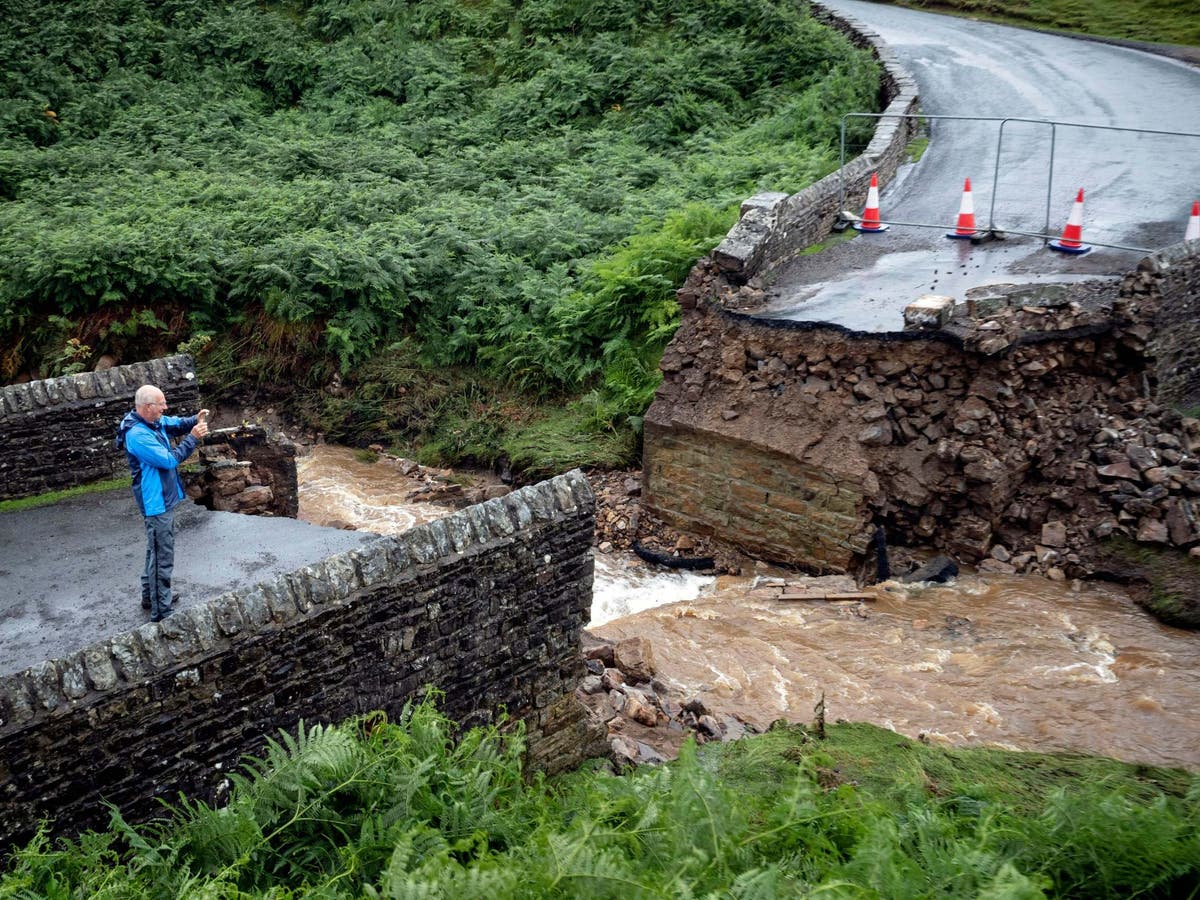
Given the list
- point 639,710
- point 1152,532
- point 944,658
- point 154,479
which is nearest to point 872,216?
point 1152,532

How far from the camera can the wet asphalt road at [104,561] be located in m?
7.48

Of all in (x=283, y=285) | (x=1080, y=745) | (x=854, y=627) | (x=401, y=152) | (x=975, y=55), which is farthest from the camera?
(x=975, y=55)

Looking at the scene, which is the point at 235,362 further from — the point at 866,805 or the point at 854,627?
the point at 866,805

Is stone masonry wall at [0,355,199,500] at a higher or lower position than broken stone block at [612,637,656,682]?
higher

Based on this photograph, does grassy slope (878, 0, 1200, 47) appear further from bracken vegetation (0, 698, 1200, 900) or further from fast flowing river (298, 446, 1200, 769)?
bracken vegetation (0, 698, 1200, 900)

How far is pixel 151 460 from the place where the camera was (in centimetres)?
748

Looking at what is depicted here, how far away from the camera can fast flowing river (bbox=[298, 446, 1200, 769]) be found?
30.9 feet

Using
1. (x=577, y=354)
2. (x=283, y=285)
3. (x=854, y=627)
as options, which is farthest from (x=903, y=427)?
(x=283, y=285)

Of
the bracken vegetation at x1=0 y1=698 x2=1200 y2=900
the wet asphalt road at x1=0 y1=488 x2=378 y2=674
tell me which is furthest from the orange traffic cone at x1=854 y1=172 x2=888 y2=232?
the bracken vegetation at x1=0 y1=698 x2=1200 y2=900

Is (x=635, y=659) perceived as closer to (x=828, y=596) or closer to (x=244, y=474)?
(x=828, y=596)

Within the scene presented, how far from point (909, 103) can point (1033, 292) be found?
307 inches

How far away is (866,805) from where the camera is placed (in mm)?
5250

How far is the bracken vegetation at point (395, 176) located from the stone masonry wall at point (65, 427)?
20.6 ft

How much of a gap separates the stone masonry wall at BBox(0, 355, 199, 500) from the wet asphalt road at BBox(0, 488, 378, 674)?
0.90ft
